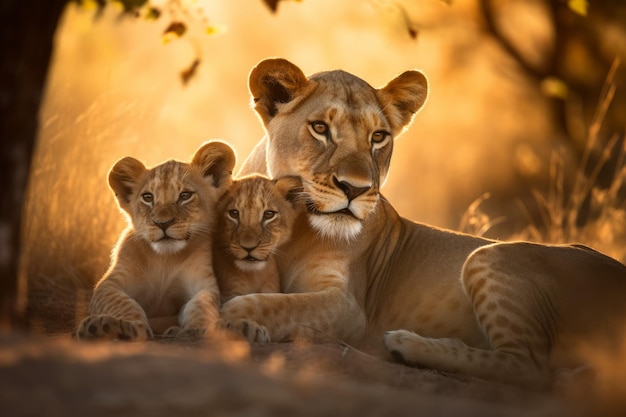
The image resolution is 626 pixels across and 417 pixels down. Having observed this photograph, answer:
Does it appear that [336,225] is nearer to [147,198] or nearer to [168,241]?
[168,241]

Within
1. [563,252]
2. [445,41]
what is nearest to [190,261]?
[563,252]

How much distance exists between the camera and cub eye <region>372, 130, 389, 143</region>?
6.25m

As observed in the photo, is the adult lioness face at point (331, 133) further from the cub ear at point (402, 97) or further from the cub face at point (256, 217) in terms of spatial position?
the cub face at point (256, 217)

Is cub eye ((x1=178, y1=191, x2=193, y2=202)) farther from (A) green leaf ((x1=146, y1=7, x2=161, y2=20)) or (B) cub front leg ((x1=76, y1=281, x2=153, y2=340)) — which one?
(A) green leaf ((x1=146, y1=7, x2=161, y2=20))

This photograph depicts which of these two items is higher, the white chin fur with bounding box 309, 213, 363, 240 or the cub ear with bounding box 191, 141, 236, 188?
the cub ear with bounding box 191, 141, 236, 188

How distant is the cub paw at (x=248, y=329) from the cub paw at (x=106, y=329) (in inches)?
17.7

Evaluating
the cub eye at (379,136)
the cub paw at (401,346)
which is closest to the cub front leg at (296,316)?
the cub paw at (401,346)

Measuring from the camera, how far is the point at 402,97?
264 inches

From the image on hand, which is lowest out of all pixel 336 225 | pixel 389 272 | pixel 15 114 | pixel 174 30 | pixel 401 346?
pixel 401 346

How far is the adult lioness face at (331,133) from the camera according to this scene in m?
5.77

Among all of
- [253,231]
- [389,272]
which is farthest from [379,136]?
[253,231]

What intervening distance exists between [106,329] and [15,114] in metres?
1.23

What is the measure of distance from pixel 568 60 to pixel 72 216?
742 centimetres

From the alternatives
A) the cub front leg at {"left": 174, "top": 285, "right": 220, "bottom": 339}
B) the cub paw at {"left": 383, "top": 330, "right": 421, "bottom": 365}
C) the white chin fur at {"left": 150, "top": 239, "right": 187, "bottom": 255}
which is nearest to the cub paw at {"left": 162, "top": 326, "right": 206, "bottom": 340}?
the cub front leg at {"left": 174, "top": 285, "right": 220, "bottom": 339}
